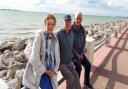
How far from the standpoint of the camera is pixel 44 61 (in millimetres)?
4426

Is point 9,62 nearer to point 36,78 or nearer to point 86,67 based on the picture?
point 86,67

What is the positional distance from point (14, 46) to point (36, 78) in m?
15.1

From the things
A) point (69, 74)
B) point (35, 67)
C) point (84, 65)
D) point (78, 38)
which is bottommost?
point (84, 65)

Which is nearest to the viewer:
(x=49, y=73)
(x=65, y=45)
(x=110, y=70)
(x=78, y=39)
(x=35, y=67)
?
(x=35, y=67)

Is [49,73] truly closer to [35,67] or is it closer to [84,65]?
[35,67]

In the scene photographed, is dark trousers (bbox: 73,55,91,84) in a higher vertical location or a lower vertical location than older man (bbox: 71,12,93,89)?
lower

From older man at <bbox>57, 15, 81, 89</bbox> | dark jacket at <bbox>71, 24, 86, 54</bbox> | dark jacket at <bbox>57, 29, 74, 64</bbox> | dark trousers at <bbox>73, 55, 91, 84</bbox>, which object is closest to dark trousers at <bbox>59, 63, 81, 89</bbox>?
older man at <bbox>57, 15, 81, 89</bbox>

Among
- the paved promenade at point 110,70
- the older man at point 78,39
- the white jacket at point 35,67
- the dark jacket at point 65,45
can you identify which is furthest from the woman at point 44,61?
the paved promenade at point 110,70

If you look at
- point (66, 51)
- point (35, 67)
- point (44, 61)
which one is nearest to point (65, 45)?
point (66, 51)

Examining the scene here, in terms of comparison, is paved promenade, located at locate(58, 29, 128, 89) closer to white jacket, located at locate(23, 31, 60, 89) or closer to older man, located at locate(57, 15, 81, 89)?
older man, located at locate(57, 15, 81, 89)

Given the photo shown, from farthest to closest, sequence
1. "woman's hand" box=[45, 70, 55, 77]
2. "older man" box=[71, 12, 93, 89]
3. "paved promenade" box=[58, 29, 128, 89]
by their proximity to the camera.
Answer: "paved promenade" box=[58, 29, 128, 89] → "older man" box=[71, 12, 93, 89] → "woman's hand" box=[45, 70, 55, 77]

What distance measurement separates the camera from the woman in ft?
13.9

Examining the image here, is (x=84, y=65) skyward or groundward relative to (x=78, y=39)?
groundward

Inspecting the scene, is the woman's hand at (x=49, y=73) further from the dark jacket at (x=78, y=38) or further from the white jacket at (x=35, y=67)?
the dark jacket at (x=78, y=38)
